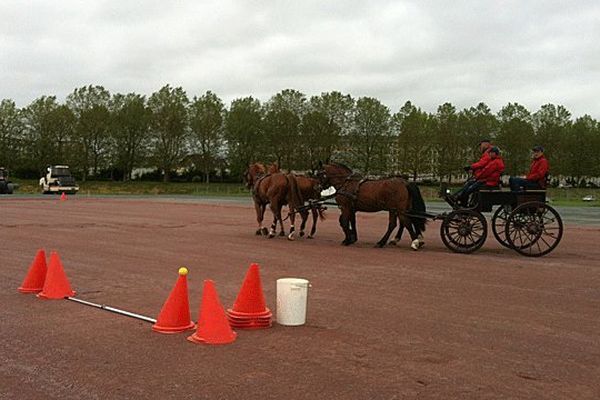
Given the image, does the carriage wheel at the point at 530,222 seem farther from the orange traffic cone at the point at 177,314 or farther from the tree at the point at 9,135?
the tree at the point at 9,135

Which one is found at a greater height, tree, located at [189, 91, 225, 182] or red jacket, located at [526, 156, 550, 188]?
tree, located at [189, 91, 225, 182]

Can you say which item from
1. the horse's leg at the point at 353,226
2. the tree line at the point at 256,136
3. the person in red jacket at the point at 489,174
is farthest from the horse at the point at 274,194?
the tree line at the point at 256,136

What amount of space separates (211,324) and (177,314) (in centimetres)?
54

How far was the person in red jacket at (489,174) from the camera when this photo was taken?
42.4 feet

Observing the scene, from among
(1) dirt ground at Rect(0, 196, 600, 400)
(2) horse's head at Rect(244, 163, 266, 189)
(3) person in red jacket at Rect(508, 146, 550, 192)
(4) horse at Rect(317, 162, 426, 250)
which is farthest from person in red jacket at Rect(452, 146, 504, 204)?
(2) horse's head at Rect(244, 163, 266, 189)

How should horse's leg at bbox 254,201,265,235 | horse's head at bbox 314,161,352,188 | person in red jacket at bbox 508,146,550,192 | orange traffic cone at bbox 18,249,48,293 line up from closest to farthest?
orange traffic cone at bbox 18,249,48,293, person in red jacket at bbox 508,146,550,192, horse's head at bbox 314,161,352,188, horse's leg at bbox 254,201,265,235

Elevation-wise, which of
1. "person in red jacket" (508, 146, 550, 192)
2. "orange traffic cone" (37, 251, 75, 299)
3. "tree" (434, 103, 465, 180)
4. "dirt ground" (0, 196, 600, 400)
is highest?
"tree" (434, 103, 465, 180)

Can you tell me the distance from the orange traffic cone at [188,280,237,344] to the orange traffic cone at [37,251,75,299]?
2.81m

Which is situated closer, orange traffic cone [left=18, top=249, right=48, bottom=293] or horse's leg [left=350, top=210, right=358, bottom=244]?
orange traffic cone [left=18, top=249, right=48, bottom=293]

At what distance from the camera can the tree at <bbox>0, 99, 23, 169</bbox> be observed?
77.1 m

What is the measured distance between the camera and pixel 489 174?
1296 centimetres

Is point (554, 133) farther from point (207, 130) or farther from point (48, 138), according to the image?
point (48, 138)


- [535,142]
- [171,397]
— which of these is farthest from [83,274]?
[535,142]

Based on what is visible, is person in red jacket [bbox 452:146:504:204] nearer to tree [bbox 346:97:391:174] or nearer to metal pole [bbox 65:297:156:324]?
metal pole [bbox 65:297:156:324]
